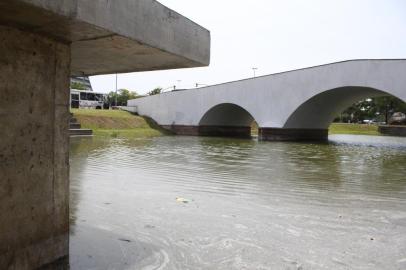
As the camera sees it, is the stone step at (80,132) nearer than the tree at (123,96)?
Yes

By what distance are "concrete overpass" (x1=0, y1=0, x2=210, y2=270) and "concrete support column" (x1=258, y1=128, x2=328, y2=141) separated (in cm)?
2320

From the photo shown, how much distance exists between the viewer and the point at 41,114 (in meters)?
3.12

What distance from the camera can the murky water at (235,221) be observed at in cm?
356

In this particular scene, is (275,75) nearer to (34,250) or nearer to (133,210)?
(133,210)

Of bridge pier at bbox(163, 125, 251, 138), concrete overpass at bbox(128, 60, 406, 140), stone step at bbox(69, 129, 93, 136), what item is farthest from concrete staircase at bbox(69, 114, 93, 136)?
concrete overpass at bbox(128, 60, 406, 140)

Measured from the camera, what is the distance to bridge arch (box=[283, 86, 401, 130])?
2408 centimetres

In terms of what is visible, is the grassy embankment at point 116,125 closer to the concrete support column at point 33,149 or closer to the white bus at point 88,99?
the white bus at point 88,99

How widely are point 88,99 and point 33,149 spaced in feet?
153

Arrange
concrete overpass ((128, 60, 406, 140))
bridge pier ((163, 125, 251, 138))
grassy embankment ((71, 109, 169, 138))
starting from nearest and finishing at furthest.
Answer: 1. concrete overpass ((128, 60, 406, 140))
2. grassy embankment ((71, 109, 169, 138))
3. bridge pier ((163, 125, 251, 138))

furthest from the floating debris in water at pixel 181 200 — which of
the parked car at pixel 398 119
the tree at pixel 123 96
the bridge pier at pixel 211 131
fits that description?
the tree at pixel 123 96

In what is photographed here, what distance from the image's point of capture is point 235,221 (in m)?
4.80

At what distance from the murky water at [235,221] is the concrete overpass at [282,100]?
1304cm

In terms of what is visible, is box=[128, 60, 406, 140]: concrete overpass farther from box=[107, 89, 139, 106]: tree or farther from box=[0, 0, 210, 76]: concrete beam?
box=[107, 89, 139, 106]: tree

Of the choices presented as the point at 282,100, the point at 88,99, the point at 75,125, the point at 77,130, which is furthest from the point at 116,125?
the point at 88,99
